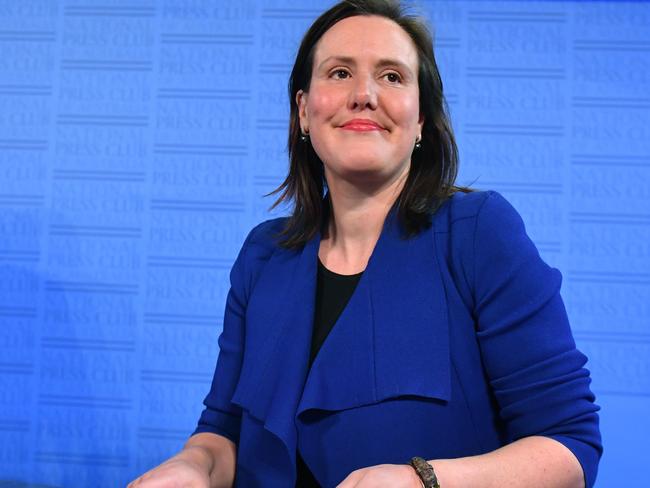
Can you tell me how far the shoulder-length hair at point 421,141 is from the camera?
3.46 feet

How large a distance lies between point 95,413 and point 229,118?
871 mm

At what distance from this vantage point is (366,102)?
998mm

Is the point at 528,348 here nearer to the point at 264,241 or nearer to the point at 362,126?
the point at 362,126

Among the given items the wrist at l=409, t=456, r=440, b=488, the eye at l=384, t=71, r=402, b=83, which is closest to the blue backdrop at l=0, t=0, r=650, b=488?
the eye at l=384, t=71, r=402, b=83

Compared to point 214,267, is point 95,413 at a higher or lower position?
lower

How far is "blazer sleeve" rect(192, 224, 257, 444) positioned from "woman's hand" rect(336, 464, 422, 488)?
0.38m

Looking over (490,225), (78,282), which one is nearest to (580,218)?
(490,225)

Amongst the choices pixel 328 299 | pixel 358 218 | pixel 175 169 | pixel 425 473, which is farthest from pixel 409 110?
pixel 175 169

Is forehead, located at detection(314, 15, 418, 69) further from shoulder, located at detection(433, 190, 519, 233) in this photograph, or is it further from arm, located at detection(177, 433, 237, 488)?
arm, located at detection(177, 433, 237, 488)

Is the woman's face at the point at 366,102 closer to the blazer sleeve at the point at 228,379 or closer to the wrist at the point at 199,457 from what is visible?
the blazer sleeve at the point at 228,379

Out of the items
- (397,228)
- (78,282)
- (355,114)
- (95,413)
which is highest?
(355,114)

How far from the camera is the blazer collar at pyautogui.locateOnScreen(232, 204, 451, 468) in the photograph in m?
0.91

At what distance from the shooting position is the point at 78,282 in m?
2.10

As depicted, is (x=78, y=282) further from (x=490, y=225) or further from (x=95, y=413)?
(x=490, y=225)
